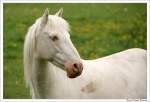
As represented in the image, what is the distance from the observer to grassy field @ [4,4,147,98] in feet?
12.9

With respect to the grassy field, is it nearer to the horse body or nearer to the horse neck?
the horse body

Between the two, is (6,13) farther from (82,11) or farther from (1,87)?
(82,11)

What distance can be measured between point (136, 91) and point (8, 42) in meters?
1.56

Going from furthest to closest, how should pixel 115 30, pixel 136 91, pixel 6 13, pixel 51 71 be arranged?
1. pixel 115 30
2. pixel 6 13
3. pixel 136 91
4. pixel 51 71

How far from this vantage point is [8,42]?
4.55m

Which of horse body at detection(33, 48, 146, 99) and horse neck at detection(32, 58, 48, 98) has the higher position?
horse neck at detection(32, 58, 48, 98)

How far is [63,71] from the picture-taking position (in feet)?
10.9

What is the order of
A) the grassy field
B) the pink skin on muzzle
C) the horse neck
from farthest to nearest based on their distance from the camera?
the grassy field < the horse neck < the pink skin on muzzle

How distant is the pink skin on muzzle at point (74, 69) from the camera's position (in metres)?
3.13

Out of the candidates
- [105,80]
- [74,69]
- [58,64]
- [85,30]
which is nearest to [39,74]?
[58,64]

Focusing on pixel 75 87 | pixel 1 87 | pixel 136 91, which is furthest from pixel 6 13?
pixel 136 91

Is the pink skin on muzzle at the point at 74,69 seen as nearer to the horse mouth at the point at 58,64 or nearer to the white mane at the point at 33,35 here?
the horse mouth at the point at 58,64

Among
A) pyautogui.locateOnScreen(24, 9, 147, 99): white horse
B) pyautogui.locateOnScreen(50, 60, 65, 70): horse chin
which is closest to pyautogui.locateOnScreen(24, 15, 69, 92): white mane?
pyautogui.locateOnScreen(24, 9, 147, 99): white horse

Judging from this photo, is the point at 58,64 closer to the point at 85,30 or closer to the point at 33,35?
the point at 33,35
